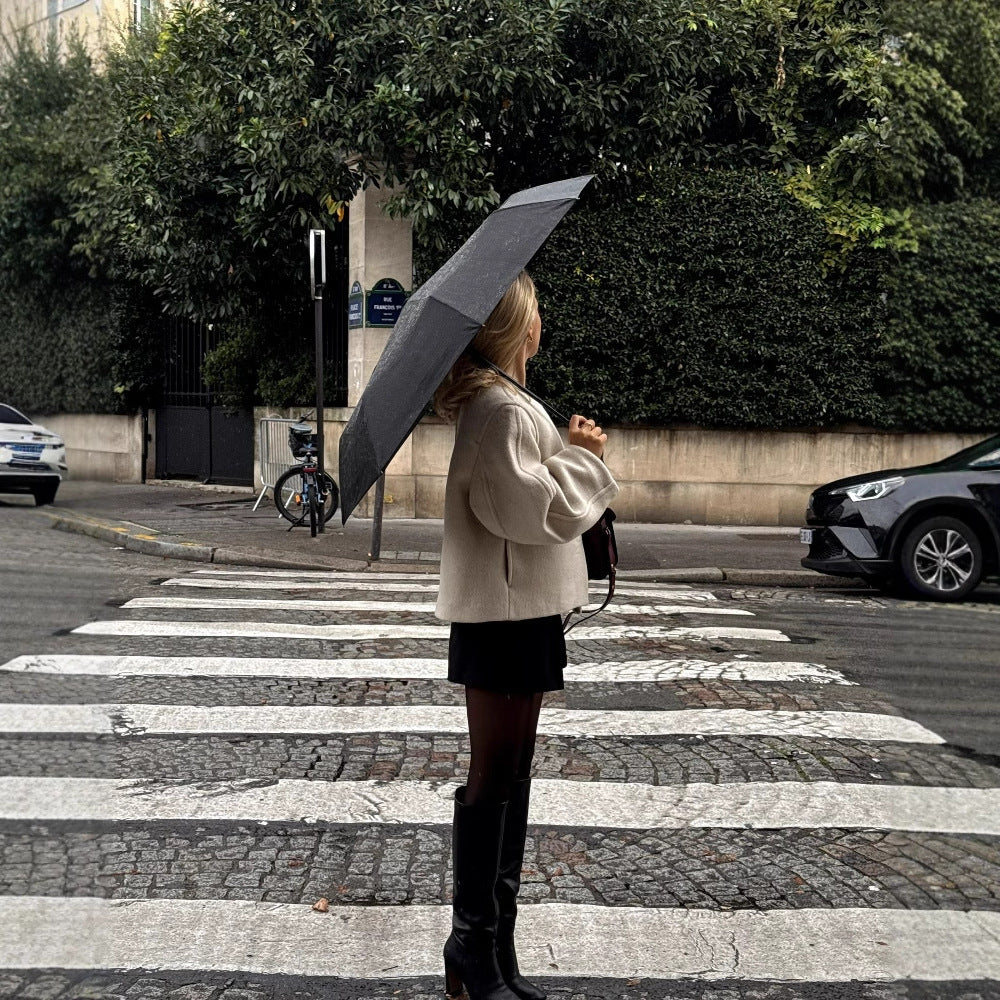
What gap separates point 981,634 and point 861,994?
625cm

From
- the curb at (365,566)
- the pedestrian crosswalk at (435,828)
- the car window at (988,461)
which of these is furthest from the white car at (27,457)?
the car window at (988,461)

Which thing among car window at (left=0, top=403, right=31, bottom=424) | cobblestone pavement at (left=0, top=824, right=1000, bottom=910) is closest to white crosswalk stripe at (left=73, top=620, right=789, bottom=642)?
cobblestone pavement at (left=0, top=824, right=1000, bottom=910)

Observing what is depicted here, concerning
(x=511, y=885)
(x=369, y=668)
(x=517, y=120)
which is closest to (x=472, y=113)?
(x=517, y=120)

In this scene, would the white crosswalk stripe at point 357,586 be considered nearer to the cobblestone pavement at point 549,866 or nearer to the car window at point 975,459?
the car window at point 975,459

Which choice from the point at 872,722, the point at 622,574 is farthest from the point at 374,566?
the point at 872,722

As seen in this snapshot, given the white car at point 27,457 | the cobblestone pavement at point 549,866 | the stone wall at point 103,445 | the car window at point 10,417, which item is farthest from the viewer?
the stone wall at point 103,445

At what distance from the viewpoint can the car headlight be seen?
10.7 m

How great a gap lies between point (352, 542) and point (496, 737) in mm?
10588

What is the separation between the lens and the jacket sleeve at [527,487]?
3.07 metres

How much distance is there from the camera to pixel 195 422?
70.5 feet

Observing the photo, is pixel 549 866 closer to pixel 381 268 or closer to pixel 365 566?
pixel 365 566

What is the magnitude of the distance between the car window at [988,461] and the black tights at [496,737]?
27.7 feet

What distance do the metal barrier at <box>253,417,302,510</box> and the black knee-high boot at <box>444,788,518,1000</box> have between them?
12.9 metres

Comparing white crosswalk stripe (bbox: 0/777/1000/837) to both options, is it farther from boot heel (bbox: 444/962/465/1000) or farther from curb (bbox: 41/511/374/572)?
curb (bbox: 41/511/374/572)
